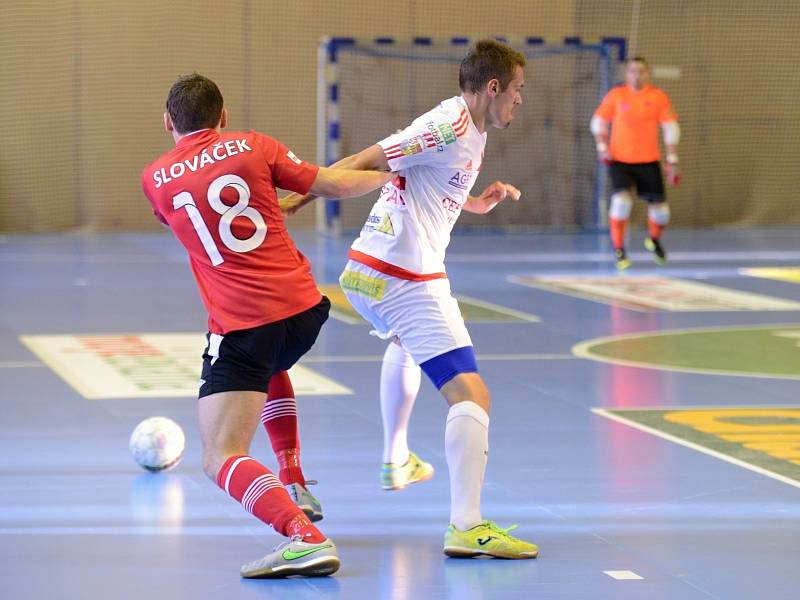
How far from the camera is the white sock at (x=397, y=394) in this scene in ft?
19.2

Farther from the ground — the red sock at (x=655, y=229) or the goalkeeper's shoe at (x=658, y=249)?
the red sock at (x=655, y=229)

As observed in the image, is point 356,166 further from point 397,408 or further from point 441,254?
point 397,408

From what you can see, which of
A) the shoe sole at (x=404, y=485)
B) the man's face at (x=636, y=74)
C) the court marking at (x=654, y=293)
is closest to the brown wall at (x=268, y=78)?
the man's face at (x=636, y=74)

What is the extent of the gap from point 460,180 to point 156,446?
206cm

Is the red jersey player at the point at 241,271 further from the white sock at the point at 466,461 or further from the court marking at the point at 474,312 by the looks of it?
the court marking at the point at 474,312

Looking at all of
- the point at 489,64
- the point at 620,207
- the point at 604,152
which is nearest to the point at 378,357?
the point at 489,64

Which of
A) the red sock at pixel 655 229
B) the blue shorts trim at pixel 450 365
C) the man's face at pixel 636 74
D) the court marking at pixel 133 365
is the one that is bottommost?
the court marking at pixel 133 365

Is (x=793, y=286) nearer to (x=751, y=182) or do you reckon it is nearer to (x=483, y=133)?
(x=751, y=182)

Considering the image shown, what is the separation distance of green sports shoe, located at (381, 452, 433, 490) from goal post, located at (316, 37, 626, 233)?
590 inches

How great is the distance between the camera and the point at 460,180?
5.39m

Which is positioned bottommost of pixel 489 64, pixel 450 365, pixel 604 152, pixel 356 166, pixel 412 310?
pixel 450 365

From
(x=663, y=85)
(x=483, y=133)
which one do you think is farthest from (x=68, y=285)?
(x=663, y=85)

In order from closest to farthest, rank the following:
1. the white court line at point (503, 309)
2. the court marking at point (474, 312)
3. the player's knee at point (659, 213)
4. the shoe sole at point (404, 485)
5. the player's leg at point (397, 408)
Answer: the player's leg at point (397, 408), the shoe sole at point (404, 485), the court marking at point (474, 312), the white court line at point (503, 309), the player's knee at point (659, 213)

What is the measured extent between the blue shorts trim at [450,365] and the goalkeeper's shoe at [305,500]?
2.56ft
